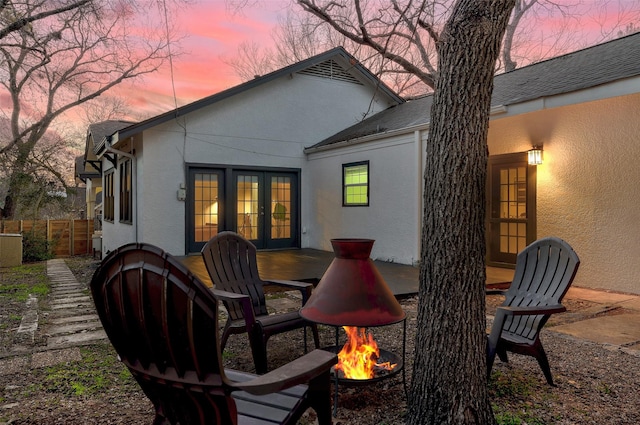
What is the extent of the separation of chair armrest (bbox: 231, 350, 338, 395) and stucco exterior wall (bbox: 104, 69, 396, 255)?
7.00 m

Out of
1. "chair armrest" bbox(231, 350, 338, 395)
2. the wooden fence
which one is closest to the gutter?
"chair armrest" bbox(231, 350, 338, 395)

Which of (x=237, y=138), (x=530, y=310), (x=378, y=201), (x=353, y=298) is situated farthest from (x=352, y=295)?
(x=237, y=138)

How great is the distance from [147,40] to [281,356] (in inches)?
510

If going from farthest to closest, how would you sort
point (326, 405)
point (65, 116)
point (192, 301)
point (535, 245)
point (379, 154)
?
1. point (65, 116)
2. point (379, 154)
3. point (535, 245)
4. point (326, 405)
5. point (192, 301)

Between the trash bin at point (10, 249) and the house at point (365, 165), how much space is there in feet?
6.69

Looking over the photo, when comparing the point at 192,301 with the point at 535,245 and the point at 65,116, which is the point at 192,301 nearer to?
the point at 535,245

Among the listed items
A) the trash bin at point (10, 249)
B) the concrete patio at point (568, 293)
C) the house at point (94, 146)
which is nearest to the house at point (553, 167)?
the concrete patio at point (568, 293)

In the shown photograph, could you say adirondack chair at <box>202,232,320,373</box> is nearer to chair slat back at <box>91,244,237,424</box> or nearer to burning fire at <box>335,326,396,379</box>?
burning fire at <box>335,326,396,379</box>

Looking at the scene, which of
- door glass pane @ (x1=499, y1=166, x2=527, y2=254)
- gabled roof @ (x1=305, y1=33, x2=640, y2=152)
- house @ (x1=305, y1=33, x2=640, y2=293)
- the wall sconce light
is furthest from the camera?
door glass pane @ (x1=499, y1=166, x2=527, y2=254)

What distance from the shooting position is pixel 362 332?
2732 millimetres

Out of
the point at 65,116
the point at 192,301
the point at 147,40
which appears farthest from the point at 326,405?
the point at 65,116

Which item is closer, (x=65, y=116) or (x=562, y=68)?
(x=562, y=68)

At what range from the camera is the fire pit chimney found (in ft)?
7.68

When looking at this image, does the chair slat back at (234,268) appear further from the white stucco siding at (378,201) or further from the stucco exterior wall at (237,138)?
the stucco exterior wall at (237,138)
